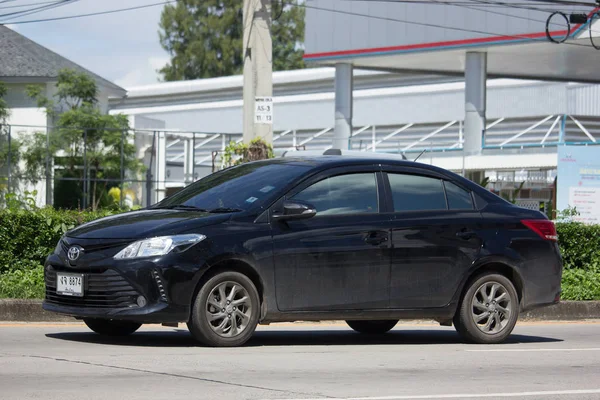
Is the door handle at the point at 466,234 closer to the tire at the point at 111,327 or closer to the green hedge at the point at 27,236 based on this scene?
the tire at the point at 111,327

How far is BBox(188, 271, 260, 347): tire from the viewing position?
359 inches

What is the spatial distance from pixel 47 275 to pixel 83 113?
30.8 m

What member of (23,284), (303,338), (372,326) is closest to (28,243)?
(23,284)

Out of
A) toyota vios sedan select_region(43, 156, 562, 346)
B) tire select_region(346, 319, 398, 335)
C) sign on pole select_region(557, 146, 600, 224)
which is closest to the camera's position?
toyota vios sedan select_region(43, 156, 562, 346)

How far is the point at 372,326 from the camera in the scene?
451 inches

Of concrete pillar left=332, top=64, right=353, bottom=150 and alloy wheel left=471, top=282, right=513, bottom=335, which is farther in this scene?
concrete pillar left=332, top=64, right=353, bottom=150

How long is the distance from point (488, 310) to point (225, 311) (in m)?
2.79

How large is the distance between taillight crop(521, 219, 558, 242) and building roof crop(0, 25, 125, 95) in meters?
31.7

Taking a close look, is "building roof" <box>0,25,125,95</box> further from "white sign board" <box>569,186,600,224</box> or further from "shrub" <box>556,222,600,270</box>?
"shrub" <box>556,222,600,270</box>

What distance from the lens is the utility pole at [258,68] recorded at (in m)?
16.4

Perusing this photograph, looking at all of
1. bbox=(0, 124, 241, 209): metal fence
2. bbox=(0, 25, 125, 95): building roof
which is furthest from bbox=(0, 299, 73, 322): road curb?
bbox=(0, 25, 125, 95): building roof

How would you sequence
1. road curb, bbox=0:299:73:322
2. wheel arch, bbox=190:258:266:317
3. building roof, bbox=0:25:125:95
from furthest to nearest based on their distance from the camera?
building roof, bbox=0:25:125:95 → road curb, bbox=0:299:73:322 → wheel arch, bbox=190:258:266:317

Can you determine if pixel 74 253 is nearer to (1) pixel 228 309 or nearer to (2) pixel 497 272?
(1) pixel 228 309

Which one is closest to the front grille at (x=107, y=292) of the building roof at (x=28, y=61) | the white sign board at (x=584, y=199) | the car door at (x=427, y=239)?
the car door at (x=427, y=239)
